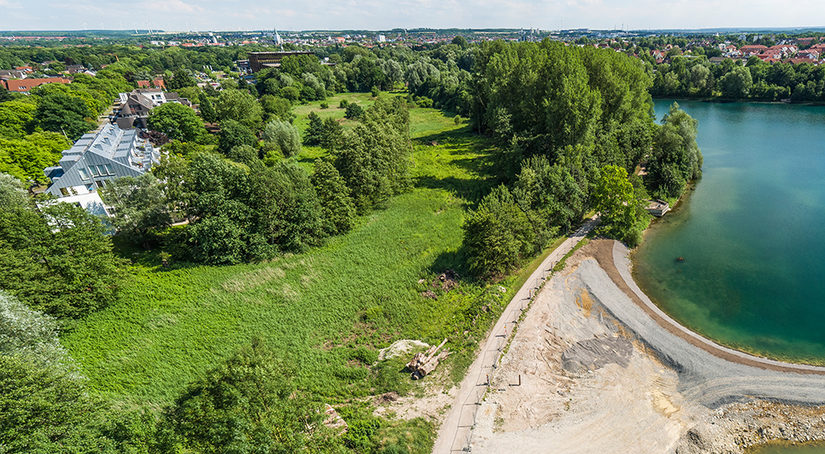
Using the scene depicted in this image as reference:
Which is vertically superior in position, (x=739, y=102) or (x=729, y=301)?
(x=739, y=102)

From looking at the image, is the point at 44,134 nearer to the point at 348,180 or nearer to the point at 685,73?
the point at 348,180

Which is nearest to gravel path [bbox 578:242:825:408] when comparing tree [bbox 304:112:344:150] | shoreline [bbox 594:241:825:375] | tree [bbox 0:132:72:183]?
shoreline [bbox 594:241:825:375]

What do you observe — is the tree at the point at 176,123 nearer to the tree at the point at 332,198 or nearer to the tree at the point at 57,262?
the tree at the point at 332,198

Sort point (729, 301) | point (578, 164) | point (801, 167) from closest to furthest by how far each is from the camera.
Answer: point (729, 301), point (578, 164), point (801, 167)

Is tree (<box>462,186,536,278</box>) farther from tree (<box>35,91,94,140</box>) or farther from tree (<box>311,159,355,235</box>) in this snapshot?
tree (<box>35,91,94,140</box>)

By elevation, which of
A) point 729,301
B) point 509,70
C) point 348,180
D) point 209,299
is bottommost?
point 729,301

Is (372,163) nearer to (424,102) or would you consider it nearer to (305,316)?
(305,316)

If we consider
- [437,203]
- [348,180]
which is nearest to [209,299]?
[348,180]
